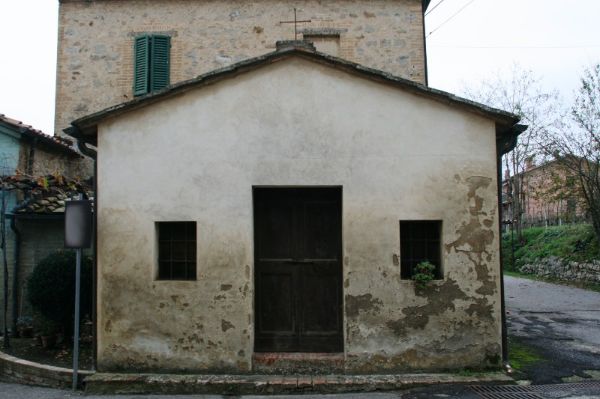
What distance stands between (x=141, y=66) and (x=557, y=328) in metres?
11.9

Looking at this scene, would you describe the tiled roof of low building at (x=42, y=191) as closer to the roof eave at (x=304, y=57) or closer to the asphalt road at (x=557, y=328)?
the roof eave at (x=304, y=57)

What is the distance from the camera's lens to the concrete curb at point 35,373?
22.5ft

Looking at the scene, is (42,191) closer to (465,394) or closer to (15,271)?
(15,271)

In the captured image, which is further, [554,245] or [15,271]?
[554,245]

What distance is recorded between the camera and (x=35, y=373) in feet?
23.5

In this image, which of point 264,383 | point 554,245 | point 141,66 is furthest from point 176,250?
point 554,245

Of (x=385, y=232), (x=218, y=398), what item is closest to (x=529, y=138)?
(x=385, y=232)

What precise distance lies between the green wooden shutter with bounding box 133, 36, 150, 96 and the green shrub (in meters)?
5.55

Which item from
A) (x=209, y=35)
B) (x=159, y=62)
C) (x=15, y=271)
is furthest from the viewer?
(x=209, y=35)

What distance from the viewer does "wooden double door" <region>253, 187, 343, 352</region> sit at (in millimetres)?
7125

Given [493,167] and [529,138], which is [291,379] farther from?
[529,138]

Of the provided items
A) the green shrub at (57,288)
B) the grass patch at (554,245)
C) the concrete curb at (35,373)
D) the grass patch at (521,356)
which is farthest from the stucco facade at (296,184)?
the grass patch at (554,245)

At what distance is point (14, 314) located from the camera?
967 cm

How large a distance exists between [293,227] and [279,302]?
1.14 meters
